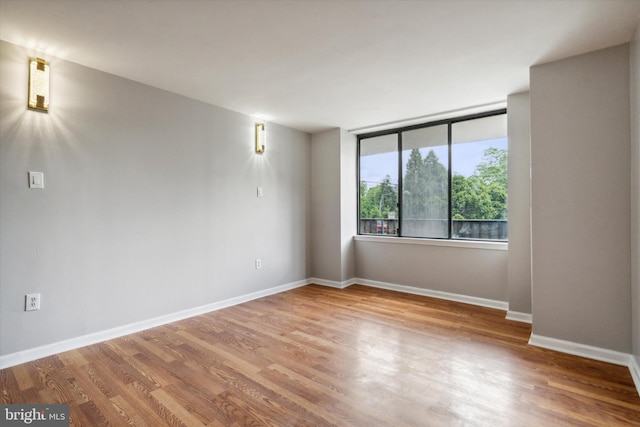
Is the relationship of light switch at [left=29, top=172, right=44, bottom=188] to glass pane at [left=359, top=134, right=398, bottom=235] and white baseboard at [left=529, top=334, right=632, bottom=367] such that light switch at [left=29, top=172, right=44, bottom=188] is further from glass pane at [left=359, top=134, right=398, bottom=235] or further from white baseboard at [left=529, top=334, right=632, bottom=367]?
white baseboard at [left=529, top=334, right=632, bottom=367]

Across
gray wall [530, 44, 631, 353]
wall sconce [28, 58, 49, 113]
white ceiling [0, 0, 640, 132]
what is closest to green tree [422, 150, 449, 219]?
white ceiling [0, 0, 640, 132]

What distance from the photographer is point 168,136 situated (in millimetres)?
Result: 3324

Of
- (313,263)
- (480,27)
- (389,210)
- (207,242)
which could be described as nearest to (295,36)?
(480,27)

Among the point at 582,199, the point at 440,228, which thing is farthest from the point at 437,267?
the point at 582,199

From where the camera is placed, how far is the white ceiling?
77.9 inches

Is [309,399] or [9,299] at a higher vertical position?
[9,299]

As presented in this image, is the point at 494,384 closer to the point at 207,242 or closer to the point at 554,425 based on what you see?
the point at 554,425

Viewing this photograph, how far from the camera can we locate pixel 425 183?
449 cm

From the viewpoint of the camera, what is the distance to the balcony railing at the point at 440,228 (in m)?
3.87

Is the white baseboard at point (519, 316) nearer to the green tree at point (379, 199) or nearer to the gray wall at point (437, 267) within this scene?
the gray wall at point (437, 267)

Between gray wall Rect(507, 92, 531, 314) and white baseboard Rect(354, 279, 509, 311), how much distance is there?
38 centimetres

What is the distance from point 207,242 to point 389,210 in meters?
2.65

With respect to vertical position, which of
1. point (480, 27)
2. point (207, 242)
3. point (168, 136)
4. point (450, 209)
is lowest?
point (207, 242)

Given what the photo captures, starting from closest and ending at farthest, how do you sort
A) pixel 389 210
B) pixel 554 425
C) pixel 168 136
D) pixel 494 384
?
pixel 554 425
pixel 494 384
pixel 168 136
pixel 389 210
